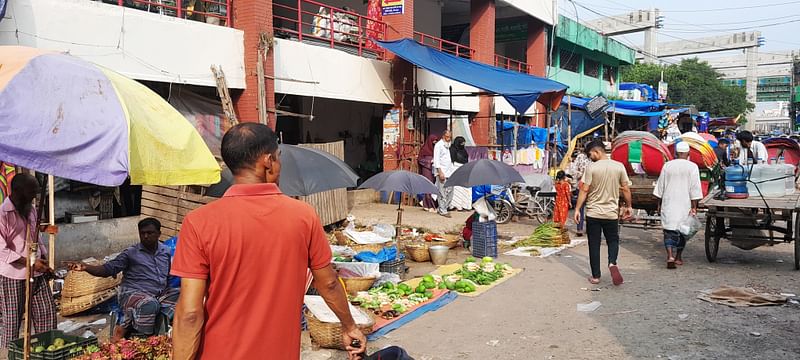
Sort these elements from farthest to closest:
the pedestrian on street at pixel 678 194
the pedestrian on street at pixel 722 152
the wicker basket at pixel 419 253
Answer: the pedestrian on street at pixel 722 152, the wicker basket at pixel 419 253, the pedestrian on street at pixel 678 194

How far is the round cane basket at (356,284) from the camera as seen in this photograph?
694 cm

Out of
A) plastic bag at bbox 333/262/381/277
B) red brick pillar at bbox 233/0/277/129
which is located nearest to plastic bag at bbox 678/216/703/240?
plastic bag at bbox 333/262/381/277

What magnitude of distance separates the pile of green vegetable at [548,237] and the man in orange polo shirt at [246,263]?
8.53m

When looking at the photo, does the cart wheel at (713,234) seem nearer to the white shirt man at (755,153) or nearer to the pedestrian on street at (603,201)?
the pedestrian on street at (603,201)

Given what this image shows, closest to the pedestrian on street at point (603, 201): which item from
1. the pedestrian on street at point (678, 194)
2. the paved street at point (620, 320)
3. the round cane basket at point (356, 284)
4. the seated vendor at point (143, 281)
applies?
the paved street at point (620, 320)

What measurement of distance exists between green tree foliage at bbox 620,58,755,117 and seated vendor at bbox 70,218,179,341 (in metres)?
43.2

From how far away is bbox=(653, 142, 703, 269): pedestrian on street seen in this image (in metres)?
8.12

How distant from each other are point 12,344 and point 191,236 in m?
2.99

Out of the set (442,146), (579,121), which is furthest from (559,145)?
(442,146)

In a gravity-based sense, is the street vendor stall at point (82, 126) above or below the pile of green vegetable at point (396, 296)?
Result: above

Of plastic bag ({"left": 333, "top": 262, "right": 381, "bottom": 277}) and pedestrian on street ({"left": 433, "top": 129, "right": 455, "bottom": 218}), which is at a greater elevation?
pedestrian on street ({"left": 433, "top": 129, "right": 455, "bottom": 218})

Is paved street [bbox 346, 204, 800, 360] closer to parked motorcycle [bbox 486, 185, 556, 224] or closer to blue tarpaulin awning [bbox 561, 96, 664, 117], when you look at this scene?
parked motorcycle [bbox 486, 185, 556, 224]

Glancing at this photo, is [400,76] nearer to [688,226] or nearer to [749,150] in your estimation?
[749,150]

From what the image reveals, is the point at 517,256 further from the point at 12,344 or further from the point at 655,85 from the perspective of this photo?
the point at 655,85
